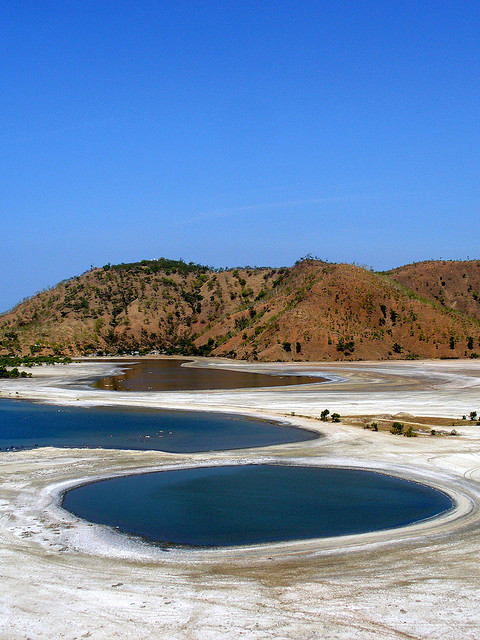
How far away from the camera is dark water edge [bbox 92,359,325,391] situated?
52750 millimetres

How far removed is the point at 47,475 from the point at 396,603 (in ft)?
43.5

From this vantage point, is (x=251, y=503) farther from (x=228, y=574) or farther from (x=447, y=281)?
(x=447, y=281)

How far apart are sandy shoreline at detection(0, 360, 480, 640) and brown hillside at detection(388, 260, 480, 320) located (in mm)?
104031

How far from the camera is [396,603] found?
1092 centimetres

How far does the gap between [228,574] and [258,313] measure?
89.8 m

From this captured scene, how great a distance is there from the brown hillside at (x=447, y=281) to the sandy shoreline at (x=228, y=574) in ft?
341

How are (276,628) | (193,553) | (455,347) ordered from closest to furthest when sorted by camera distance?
(276,628)
(193,553)
(455,347)

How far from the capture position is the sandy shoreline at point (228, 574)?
10.1 meters

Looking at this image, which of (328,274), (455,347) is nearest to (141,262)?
(328,274)

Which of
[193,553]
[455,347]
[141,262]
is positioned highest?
[141,262]

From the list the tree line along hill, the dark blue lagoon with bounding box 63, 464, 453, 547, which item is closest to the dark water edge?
the tree line along hill

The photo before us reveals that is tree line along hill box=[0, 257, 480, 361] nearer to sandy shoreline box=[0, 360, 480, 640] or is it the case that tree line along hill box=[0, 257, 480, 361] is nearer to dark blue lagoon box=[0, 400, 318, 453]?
dark blue lagoon box=[0, 400, 318, 453]

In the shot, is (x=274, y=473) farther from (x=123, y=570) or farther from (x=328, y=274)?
(x=328, y=274)

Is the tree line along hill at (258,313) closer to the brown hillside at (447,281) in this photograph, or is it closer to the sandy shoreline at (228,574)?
the brown hillside at (447,281)
